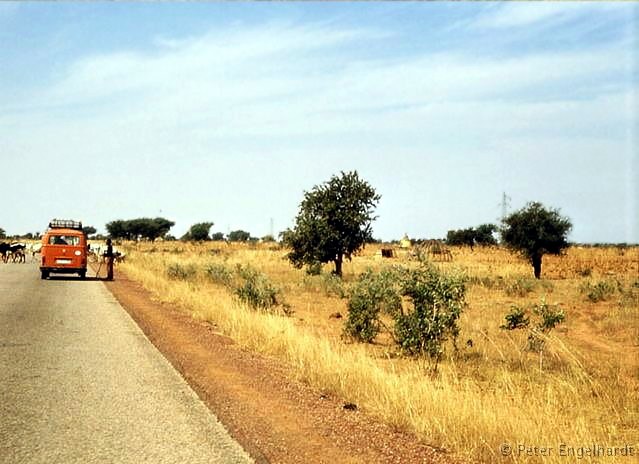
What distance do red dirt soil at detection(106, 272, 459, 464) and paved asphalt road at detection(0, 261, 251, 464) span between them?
0.84ft

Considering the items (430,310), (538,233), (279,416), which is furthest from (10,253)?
(279,416)

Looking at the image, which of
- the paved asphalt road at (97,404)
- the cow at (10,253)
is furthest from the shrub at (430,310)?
the cow at (10,253)

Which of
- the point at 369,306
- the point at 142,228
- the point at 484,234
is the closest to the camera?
the point at 369,306

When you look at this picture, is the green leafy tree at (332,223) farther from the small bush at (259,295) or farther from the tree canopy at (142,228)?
the tree canopy at (142,228)

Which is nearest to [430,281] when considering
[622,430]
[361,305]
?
[361,305]

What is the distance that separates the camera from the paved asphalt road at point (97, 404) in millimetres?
5773

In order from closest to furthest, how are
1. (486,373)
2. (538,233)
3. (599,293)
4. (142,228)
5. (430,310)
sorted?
(486,373) → (430,310) → (599,293) → (538,233) → (142,228)

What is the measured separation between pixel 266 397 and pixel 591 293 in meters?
22.4

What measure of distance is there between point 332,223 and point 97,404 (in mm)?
30954

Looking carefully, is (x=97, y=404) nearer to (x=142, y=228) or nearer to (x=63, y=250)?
(x=63, y=250)

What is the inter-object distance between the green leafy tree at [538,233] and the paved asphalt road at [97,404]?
3397 centimetres

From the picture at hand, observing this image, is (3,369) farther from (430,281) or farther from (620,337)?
(620,337)

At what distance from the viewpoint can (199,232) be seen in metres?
150

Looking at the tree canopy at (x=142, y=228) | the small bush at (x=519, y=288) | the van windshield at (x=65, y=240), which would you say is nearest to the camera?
the small bush at (x=519, y=288)
